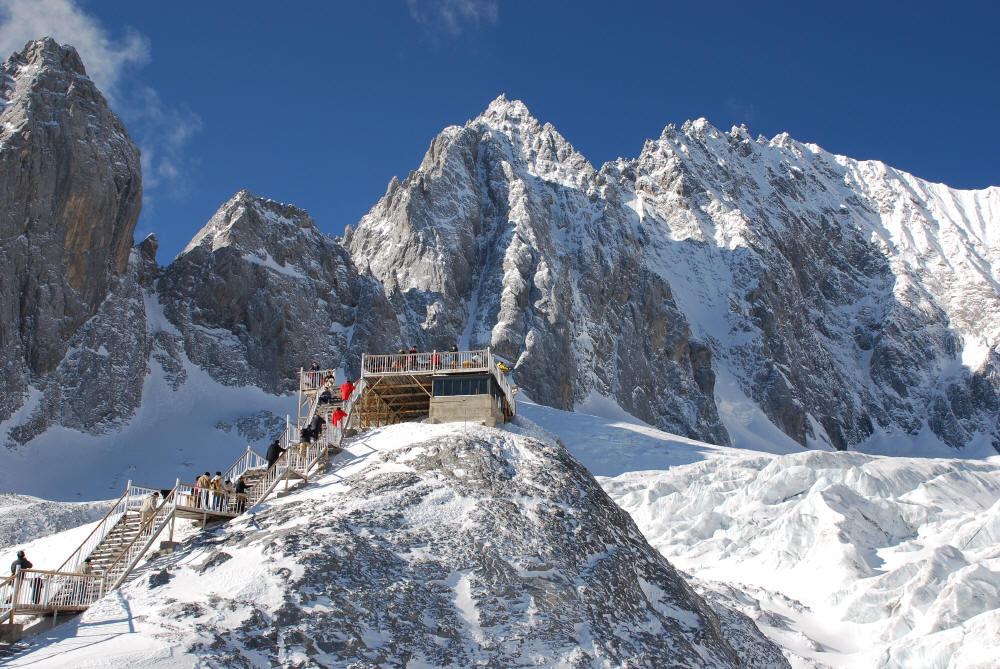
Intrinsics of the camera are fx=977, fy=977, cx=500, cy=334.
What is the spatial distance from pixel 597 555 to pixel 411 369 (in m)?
11.7

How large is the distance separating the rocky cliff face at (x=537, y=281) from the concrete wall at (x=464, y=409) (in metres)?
91.1

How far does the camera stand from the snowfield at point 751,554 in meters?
23.9

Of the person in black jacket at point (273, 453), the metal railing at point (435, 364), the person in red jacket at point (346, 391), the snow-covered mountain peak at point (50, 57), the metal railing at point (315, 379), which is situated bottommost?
the person in black jacket at point (273, 453)

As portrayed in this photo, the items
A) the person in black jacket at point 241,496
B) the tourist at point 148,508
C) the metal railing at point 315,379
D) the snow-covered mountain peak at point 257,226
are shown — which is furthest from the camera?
the snow-covered mountain peak at point 257,226

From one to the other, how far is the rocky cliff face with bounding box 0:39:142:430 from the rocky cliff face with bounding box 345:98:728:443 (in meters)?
45.8

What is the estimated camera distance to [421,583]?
26547 mm

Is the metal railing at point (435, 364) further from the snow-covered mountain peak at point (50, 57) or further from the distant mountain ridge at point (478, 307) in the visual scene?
the snow-covered mountain peak at point (50, 57)

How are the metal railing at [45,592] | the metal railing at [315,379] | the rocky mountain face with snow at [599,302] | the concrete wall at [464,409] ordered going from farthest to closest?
the rocky mountain face with snow at [599,302], the metal railing at [315,379], the concrete wall at [464,409], the metal railing at [45,592]

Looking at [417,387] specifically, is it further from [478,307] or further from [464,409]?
[478,307]

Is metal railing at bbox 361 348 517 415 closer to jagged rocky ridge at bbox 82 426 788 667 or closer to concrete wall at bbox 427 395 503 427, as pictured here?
concrete wall at bbox 427 395 503 427

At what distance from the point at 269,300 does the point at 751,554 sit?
230 feet

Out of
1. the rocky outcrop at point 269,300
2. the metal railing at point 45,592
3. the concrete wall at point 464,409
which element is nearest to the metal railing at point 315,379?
the concrete wall at point 464,409

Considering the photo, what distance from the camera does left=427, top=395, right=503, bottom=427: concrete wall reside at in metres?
36.6

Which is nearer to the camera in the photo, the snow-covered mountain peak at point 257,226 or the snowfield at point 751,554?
the snowfield at point 751,554
